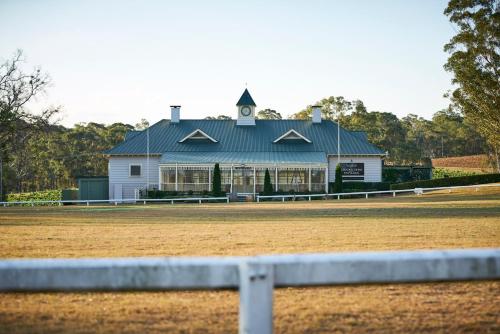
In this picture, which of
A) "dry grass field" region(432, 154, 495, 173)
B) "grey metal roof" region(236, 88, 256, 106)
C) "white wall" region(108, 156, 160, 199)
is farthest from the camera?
"dry grass field" region(432, 154, 495, 173)

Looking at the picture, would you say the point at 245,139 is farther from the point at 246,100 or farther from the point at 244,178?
the point at 244,178

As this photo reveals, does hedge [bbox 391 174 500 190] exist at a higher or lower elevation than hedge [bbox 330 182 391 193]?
higher

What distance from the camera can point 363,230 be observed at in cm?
1386

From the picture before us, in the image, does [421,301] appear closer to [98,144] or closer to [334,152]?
[334,152]

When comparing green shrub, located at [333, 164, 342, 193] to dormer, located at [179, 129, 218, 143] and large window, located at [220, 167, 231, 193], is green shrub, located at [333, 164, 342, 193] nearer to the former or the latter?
large window, located at [220, 167, 231, 193]

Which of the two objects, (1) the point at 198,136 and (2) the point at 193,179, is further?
(1) the point at 198,136

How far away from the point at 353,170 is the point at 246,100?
13.6 meters

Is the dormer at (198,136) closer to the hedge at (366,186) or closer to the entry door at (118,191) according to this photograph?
the entry door at (118,191)

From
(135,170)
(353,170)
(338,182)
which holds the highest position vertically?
(135,170)

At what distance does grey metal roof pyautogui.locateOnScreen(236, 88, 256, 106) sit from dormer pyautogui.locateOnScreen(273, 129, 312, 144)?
18.2ft

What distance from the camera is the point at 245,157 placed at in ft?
166

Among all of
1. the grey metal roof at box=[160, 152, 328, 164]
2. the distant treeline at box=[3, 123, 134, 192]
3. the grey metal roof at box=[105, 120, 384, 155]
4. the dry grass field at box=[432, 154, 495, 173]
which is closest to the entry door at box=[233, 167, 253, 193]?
the grey metal roof at box=[160, 152, 328, 164]

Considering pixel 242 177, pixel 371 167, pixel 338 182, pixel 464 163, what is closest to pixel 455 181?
pixel 371 167

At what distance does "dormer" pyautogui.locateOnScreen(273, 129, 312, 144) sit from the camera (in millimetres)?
53156
